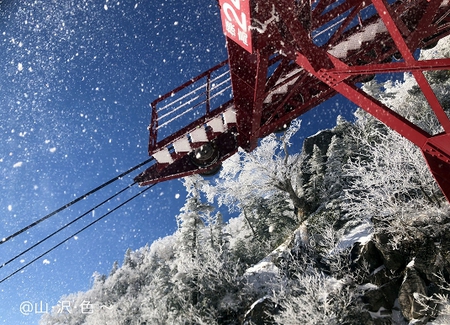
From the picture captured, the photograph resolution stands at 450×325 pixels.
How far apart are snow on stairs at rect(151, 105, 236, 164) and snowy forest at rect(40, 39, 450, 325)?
509 inches

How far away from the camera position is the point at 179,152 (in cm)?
739

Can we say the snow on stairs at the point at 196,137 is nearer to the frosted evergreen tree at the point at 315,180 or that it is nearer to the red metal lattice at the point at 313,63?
the red metal lattice at the point at 313,63

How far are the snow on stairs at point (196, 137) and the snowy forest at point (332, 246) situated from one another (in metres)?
12.9

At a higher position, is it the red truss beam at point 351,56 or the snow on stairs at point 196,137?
the snow on stairs at point 196,137

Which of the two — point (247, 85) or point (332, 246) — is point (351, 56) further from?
point (332, 246)

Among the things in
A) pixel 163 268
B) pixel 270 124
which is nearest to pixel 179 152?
pixel 270 124

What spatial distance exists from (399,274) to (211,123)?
15820mm

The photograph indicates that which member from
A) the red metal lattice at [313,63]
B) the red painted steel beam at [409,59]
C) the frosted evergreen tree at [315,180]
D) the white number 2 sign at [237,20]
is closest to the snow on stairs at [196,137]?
the red metal lattice at [313,63]

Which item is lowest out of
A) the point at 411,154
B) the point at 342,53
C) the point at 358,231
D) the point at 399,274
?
the point at 399,274

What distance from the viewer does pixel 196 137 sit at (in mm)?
7266

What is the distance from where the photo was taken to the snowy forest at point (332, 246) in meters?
16.1

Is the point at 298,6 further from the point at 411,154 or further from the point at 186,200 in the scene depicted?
the point at 186,200

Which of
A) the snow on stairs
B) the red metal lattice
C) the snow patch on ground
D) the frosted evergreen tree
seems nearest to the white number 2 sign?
the red metal lattice

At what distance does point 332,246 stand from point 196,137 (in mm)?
16329
